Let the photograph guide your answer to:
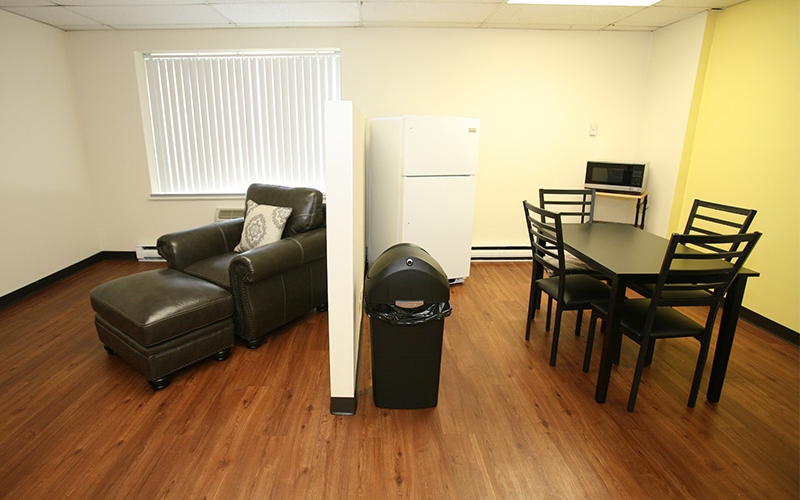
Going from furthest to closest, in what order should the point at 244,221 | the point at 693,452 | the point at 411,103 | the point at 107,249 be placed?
the point at 107,249 < the point at 411,103 < the point at 244,221 < the point at 693,452

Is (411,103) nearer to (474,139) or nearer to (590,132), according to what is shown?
(474,139)

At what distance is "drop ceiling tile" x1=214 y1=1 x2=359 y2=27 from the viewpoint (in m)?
3.32

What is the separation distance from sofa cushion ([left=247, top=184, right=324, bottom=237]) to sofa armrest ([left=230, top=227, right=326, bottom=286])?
8cm

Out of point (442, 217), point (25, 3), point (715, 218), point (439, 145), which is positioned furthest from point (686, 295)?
point (25, 3)

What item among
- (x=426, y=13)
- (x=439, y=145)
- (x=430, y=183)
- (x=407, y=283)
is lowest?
(x=407, y=283)

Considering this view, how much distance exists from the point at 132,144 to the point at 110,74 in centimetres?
70

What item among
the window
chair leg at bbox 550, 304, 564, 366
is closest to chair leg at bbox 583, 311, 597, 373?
chair leg at bbox 550, 304, 564, 366

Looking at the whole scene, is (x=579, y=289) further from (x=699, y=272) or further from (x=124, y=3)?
(x=124, y=3)

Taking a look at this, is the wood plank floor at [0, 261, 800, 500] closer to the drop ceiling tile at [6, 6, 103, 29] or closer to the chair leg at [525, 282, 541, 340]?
the chair leg at [525, 282, 541, 340]

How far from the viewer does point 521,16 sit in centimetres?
368

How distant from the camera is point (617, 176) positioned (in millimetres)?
4102

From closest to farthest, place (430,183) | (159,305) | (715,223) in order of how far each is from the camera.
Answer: (159,305) → (715,223) → (430,183)

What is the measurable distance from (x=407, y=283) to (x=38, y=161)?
12.8 ft

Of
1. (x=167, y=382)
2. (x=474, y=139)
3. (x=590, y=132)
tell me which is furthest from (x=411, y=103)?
(x=167, y=382)
